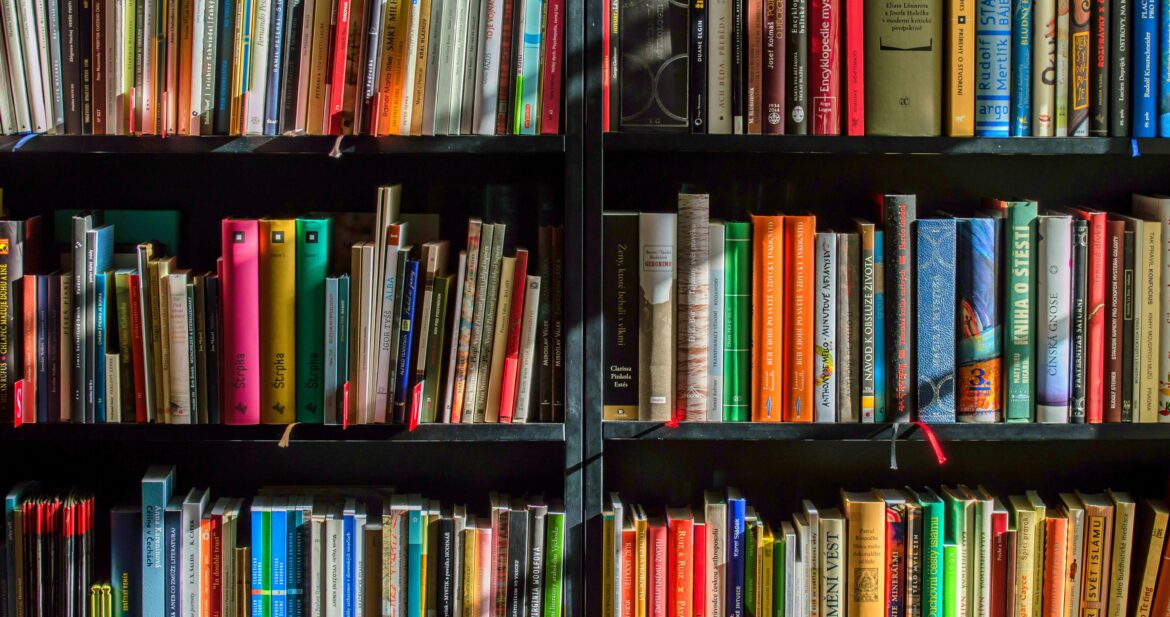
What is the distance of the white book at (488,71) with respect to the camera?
1.69 m

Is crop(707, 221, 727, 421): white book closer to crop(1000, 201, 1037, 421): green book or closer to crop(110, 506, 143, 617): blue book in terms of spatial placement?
crop(1000, 201, 1037, 421): green book

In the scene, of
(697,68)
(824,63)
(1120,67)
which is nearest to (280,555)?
(697,68)

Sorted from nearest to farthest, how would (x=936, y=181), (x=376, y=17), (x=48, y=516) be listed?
(x=376, y=17), (x=48, y=516), (x=936, y=181)

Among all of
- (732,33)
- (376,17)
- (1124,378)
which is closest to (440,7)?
(376,17)

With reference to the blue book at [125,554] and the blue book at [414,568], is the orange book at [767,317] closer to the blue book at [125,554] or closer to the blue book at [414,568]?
the blue book at [414,568]

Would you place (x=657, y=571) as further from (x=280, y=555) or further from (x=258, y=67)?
(x=258, y=67)

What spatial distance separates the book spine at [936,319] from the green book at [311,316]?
0.85 m

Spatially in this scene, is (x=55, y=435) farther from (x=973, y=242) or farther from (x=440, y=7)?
(x=973, y=242)

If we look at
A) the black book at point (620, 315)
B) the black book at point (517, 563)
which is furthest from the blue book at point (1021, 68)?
the black book at point (517, 563)

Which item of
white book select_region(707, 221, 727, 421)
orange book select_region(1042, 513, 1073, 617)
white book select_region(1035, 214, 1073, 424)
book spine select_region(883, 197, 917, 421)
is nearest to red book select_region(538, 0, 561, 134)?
white book select_region(707, 221, 727, 421)

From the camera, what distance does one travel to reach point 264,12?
5.53ft

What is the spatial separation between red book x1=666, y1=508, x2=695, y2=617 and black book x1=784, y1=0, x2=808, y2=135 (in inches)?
23.9

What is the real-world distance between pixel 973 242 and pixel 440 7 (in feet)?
2.70

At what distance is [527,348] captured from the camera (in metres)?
1.74
